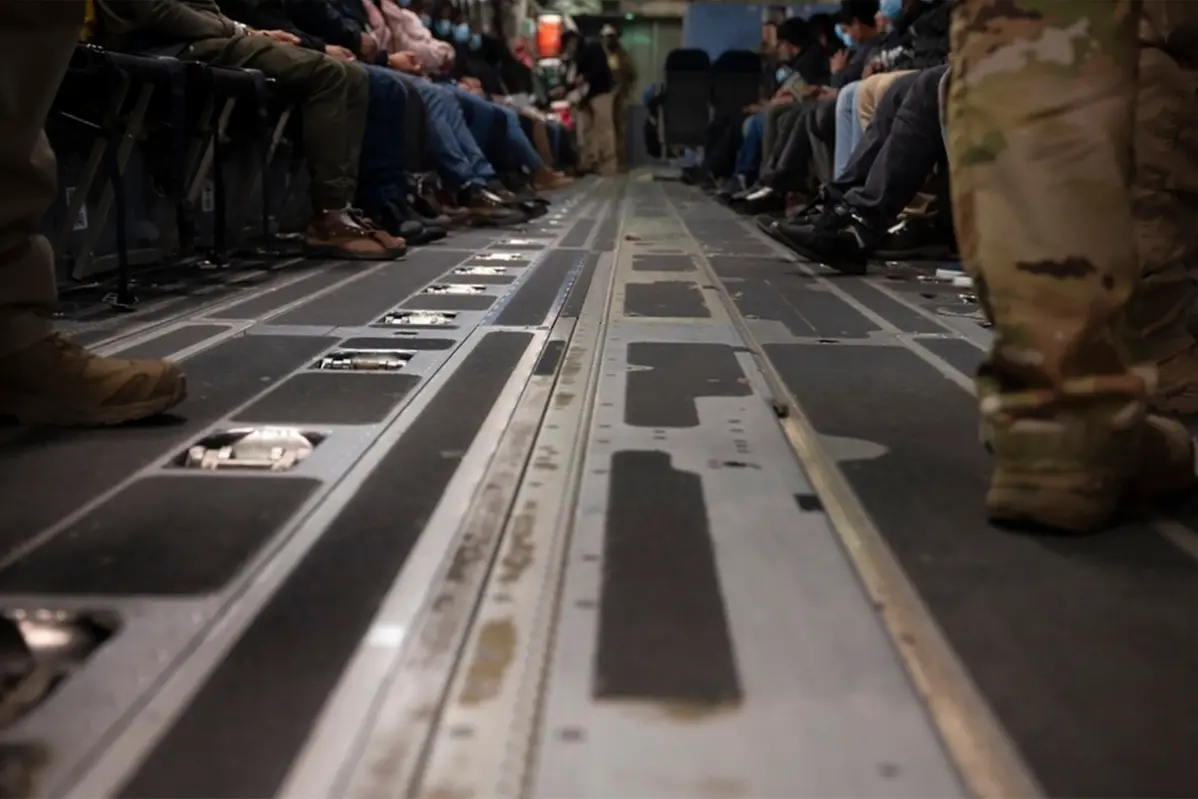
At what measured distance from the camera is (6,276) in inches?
56.2

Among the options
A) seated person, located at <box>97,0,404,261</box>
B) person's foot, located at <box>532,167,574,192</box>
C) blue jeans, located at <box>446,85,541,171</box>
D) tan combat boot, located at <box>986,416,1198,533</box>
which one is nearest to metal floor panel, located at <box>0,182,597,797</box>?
tan combat boot, located at <box>986,416,1198,533</box>

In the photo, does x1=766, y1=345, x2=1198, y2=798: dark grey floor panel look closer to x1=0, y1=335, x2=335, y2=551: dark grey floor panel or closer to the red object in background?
x1=0, y1=335, x2=335, y2=551: dark grey floor panel

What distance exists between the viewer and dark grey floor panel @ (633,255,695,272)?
3.52 meters

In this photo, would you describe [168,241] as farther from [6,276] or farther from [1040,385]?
[1040,385]

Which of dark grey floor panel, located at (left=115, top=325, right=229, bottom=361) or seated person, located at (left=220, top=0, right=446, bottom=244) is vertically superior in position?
seated person, located at (left=220, top=0, right=446, bottom=244)

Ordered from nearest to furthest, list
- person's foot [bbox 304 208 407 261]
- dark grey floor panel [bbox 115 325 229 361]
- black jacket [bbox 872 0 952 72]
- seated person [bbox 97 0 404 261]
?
1. dark grey floor panel [bbox 115 325 229 361]
2. seated person [bbox 97 0 404 261]
3. person's foot [bbox 304 208 407 261]
4. black jacket [bbox 872 0 952 72]

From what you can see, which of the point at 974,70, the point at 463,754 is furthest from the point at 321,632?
the point at 974,70

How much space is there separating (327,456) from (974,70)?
867 millimetres

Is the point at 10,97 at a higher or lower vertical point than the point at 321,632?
higher

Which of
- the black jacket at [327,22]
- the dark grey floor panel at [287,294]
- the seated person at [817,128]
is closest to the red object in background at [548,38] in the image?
the seated person at [817,128]

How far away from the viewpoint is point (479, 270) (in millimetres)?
3455

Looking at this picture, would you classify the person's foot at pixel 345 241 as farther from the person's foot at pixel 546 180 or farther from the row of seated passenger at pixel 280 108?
the person's foot at pixel 546 180

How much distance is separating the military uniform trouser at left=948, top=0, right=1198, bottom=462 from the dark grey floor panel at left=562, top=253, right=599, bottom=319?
4.81 feet

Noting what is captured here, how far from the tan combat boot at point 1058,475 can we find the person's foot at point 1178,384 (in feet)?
2.07
